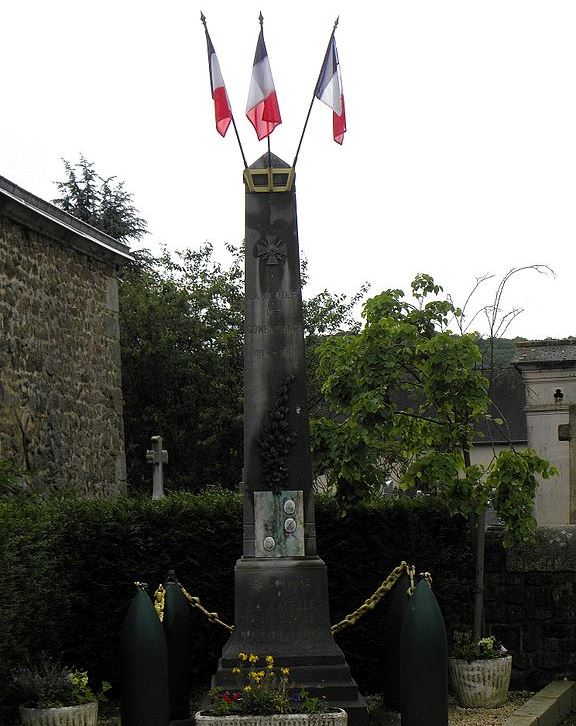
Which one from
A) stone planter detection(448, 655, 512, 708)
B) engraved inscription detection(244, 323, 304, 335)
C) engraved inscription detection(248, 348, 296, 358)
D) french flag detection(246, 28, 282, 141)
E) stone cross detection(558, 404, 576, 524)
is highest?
french flag detection(246, 28, 282, 141)

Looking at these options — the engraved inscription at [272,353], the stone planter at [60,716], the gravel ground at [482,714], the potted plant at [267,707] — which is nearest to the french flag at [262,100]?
the engraved inscription at [272,353]

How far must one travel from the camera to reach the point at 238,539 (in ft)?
36.2

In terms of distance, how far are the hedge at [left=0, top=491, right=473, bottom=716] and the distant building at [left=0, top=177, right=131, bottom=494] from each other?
100 inches

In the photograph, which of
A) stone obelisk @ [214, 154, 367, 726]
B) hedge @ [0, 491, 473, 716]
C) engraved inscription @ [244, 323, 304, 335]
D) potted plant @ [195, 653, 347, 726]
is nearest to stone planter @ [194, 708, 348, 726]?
potted plant @ [195, 653, 347, 726]

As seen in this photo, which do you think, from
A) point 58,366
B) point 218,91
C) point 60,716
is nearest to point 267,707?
point 60,716

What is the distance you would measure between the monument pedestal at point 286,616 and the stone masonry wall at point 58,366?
4.38 m

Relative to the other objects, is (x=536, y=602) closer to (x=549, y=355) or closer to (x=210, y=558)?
(x=210, y=558)

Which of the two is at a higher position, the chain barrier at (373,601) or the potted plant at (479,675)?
the chain barrier at (373,601)

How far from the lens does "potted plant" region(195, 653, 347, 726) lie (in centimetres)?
783

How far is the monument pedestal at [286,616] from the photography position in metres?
8.77

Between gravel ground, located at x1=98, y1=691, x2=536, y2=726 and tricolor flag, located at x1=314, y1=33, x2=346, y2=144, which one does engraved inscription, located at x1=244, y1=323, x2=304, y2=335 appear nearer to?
tricolor flag, located at x1=314, y1=33, x2=346, y2=144

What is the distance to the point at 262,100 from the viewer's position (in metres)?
9.26

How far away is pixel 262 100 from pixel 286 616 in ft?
12.8

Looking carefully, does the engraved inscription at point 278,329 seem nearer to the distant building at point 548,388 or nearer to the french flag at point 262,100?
the french flag at point 262,100
